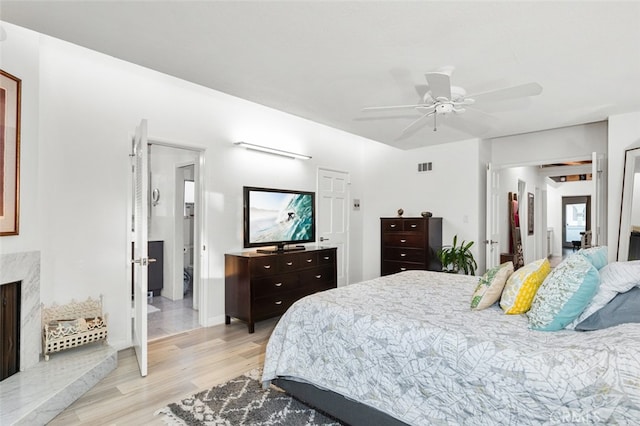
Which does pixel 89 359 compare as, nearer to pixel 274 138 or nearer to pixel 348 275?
pixel 274 138

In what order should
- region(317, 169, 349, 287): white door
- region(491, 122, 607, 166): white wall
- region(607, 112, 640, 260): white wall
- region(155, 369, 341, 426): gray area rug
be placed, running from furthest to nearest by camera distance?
region(317, 169, 349, 287): white door, region(491, 122, 607, 166): white wall, region(607, 112, 640, 260): white wall, region(155, 369, 341, 426): gray area rug

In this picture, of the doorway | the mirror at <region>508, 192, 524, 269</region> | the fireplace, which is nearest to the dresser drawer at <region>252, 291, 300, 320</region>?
the fireplace

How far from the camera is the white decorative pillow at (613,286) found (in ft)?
5.64

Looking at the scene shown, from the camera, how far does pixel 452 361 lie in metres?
1.61

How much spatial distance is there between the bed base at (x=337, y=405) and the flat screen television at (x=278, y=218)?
2.24 m

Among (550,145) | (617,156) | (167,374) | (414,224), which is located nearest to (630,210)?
(617,156)

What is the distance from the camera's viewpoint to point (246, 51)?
8.28 feet

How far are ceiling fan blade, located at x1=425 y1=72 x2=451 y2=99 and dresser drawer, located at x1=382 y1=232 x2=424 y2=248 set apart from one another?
2857 mm

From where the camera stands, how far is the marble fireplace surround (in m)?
2.39

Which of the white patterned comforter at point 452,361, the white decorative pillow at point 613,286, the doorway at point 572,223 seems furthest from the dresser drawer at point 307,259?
the doorway at point 572,223

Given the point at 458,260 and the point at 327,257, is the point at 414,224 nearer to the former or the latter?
the point at 458,260

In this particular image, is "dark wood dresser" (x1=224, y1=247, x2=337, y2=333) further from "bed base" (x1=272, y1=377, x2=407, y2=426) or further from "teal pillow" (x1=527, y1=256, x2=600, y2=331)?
"teal pillow" (x1=527, y1=256, x2=600, y2=331)

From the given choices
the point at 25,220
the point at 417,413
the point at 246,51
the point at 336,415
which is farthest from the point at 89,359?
Result: the point at 246,51

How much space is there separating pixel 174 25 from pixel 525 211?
8.04 metres
